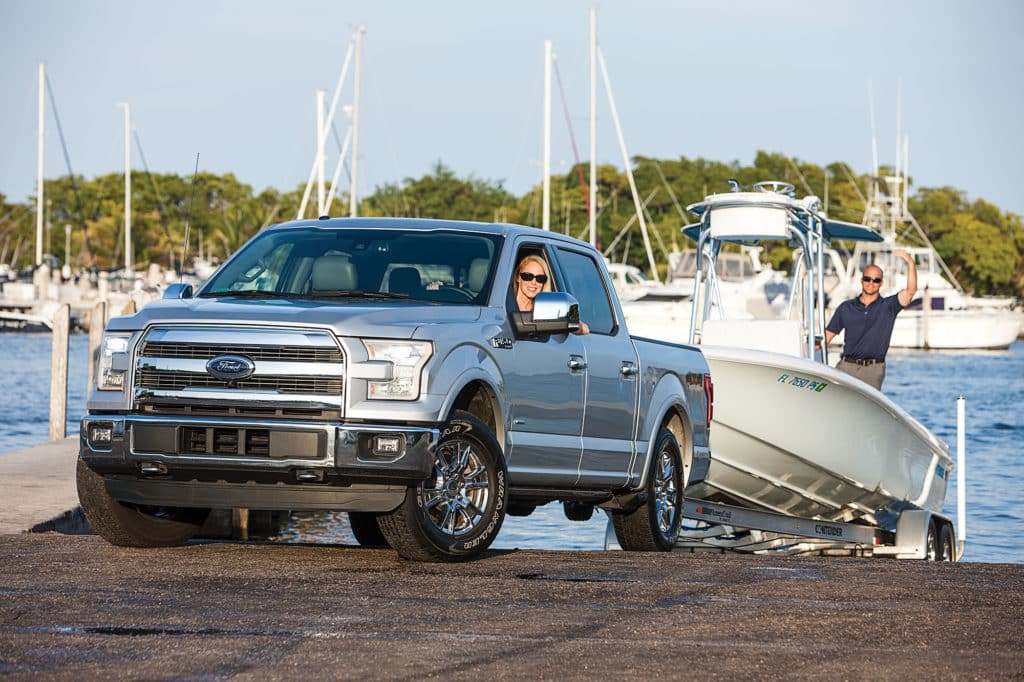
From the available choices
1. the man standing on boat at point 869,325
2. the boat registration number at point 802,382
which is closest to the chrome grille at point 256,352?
the boat registration number at point 802,382

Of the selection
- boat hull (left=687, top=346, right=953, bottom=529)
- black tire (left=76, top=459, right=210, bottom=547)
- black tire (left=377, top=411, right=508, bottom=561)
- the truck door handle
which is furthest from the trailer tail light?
black tire (left=76, top=459, right=210, bottom=547)

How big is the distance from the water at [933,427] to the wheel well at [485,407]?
6815mm

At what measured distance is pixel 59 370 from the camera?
1872cm

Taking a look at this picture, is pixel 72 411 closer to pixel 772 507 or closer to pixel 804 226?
pixel 804 226

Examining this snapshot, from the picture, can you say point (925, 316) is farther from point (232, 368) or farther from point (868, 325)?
point (232, 368)

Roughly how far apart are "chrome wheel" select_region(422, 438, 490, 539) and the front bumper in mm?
280

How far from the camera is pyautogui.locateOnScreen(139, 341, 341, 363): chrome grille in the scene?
28.3 feet

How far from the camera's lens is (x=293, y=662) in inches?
239

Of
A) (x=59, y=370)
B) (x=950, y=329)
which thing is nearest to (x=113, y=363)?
(x=59, y=370)

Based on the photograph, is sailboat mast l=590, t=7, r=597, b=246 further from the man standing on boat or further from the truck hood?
the truck hood

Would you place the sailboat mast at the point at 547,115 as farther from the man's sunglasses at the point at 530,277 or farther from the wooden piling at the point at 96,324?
the man's sunglasses at the point at 530,277

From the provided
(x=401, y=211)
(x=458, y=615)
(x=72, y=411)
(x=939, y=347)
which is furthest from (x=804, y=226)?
(x=401, y=211)

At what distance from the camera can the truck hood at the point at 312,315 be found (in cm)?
870

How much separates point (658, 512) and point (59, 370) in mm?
9411
